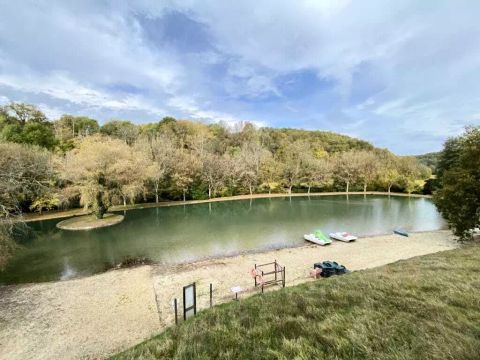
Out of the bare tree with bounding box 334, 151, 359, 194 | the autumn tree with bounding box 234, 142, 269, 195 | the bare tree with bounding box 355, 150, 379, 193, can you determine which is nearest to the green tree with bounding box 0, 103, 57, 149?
the autumn tree with bounding box 234, 142, 269, 195

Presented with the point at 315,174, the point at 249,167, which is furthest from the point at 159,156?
the point at 315,174

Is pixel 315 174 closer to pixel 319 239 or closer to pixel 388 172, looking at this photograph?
pixel 388 172

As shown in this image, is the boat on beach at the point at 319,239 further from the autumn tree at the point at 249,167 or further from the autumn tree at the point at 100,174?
the autumn tree at the point at 249,167

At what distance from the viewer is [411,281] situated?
6.81m

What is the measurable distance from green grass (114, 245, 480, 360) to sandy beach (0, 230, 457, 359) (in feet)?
13.7

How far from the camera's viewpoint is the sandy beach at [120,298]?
8016mm

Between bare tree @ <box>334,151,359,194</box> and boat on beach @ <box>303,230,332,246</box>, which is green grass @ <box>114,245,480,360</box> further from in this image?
bare tree @ <box>334,151,359,194</box>

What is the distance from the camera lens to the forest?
2641 cm

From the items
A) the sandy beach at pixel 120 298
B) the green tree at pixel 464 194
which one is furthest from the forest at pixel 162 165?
the green tree at pixel 464 194

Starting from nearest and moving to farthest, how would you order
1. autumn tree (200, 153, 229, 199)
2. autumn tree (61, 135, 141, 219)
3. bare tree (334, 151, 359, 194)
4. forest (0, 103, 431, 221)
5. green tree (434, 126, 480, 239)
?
green tree (434, 126, 480, 239), autumn tree (61, 135, 141, 219), forest (0, 103, 431, 221), autumn tree (200, 153, 229, 199), bare tree (334, 151, 359, 194)

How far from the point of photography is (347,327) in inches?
164

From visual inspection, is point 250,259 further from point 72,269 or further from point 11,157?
point 11,157

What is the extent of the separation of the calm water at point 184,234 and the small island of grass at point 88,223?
89 centimetres

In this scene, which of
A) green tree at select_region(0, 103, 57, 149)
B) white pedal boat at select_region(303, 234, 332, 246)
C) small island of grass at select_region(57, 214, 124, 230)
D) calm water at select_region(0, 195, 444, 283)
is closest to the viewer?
calm water at select_region(0, 195, 444, 283)
